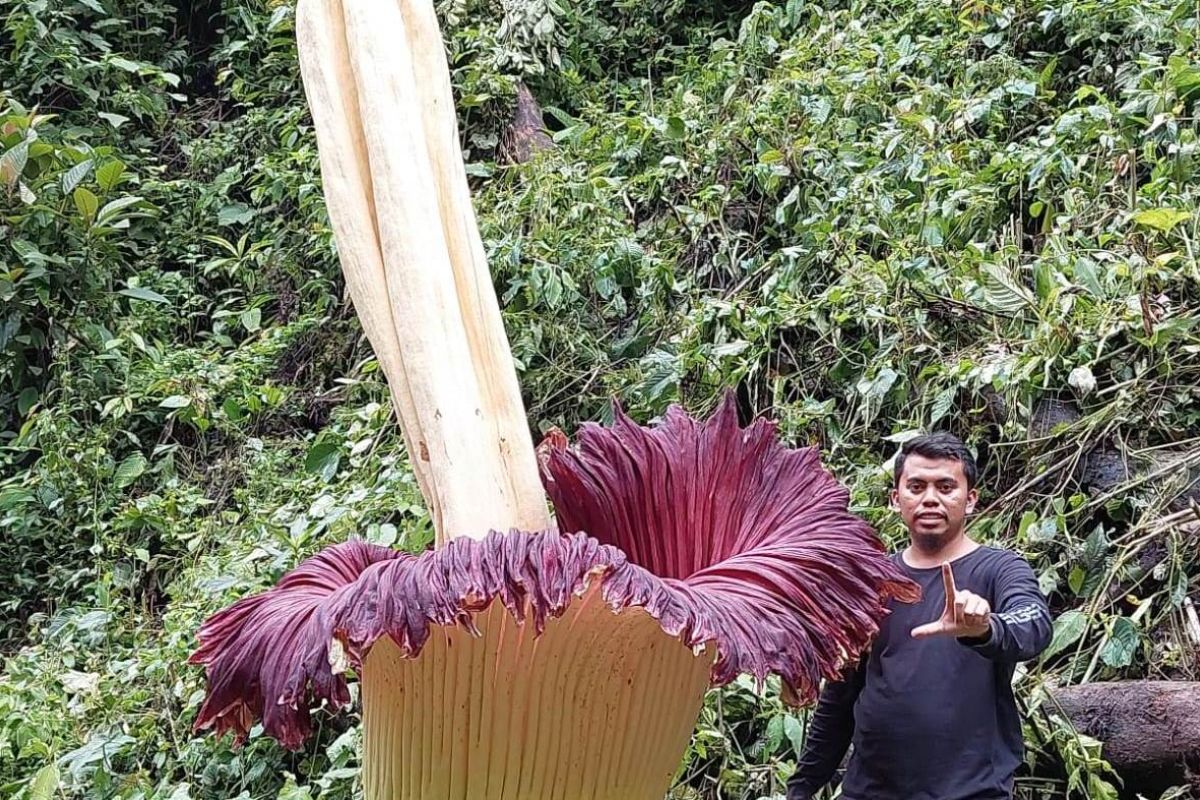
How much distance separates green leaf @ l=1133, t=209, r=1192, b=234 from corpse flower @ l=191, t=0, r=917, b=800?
1.85 metres

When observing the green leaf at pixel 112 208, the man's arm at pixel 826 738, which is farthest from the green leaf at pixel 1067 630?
the green leaf at pixel 112 208

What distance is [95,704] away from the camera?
3510 mm

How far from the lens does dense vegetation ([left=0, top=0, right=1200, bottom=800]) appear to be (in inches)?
106

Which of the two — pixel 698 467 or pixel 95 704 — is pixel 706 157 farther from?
pixel 698 467

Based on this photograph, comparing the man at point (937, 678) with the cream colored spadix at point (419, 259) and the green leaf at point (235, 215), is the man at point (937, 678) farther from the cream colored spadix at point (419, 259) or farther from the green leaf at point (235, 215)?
the green leaf at point (235, 215)

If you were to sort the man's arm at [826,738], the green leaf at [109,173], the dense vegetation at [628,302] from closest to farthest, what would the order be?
the man's arm at [826,738], the dense vegetation at [628,302], the green leaf at [109,173]

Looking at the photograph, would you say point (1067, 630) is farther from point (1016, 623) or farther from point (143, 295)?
point (143, 295)

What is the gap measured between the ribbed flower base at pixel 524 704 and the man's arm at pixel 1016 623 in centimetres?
53

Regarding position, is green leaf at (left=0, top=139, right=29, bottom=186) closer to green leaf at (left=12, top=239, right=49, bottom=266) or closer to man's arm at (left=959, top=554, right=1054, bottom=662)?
green leaf at (left=12, top=239, right=49, bottom=266)

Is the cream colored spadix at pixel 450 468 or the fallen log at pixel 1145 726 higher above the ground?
the cream colored spadix at pixel 450 468

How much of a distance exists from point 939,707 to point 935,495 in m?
0.30

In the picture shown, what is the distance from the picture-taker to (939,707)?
1.69 m

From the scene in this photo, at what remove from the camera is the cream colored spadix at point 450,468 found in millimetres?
1124

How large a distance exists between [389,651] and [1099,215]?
2.80 meters
